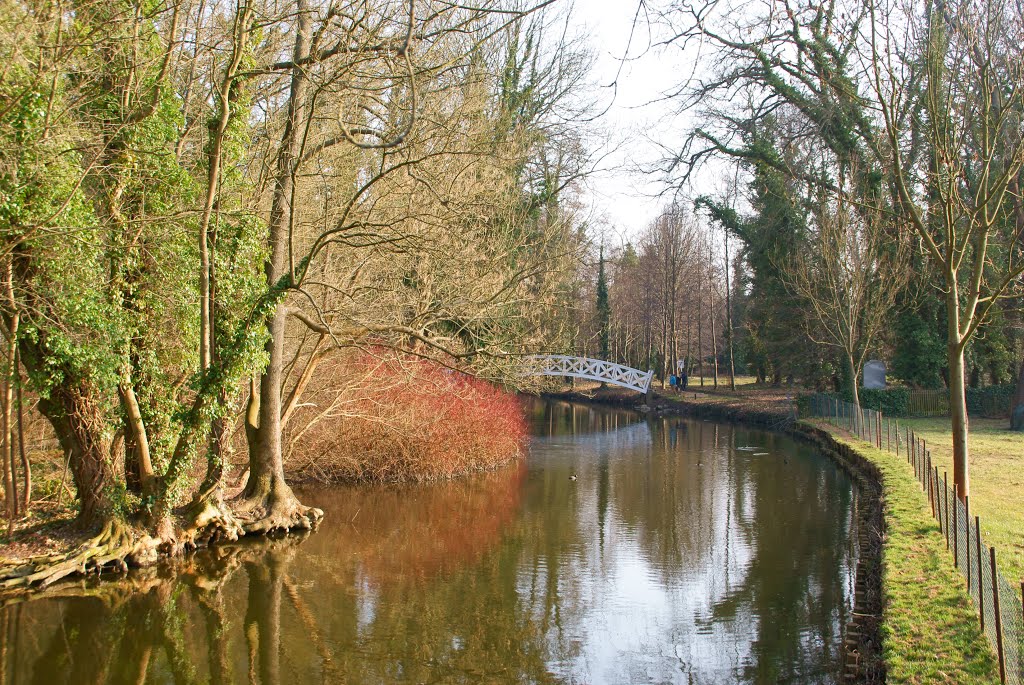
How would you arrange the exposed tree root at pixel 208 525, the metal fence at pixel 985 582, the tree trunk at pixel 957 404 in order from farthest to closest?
the exposed tree root at pixel 208 525 → the tree trunk at pixel 957 404 → the metal fence at pixel 985 582

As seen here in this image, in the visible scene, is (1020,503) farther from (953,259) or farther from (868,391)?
(868,391)

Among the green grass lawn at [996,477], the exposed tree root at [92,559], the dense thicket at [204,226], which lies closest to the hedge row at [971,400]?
the green grass lawn at [996,477]

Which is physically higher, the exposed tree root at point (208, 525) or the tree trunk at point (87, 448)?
the tree trunk at point (87, 448)

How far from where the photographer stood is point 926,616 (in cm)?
722

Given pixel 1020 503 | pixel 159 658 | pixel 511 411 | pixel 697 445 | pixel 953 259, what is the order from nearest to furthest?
pixel 159 658
pixel 953 259
pixel 1020 503
pixel 511 411
pixel 697 445

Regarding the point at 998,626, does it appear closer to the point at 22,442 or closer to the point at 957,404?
the point at 957,404

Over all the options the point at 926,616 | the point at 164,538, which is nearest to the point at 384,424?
the point at 164,538

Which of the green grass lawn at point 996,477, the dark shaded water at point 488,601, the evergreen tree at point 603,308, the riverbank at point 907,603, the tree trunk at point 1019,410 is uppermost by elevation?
the evergreen tree at point 603,308

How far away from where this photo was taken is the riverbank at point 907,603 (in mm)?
6242

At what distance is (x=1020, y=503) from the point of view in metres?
12.1

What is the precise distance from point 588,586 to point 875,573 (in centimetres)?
330

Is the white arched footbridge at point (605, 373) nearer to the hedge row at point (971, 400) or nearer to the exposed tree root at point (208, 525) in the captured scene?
the hedge row at point (971, 400)

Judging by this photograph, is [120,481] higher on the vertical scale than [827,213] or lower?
lower

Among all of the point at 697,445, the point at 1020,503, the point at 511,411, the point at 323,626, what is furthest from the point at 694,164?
the point at 323,626
